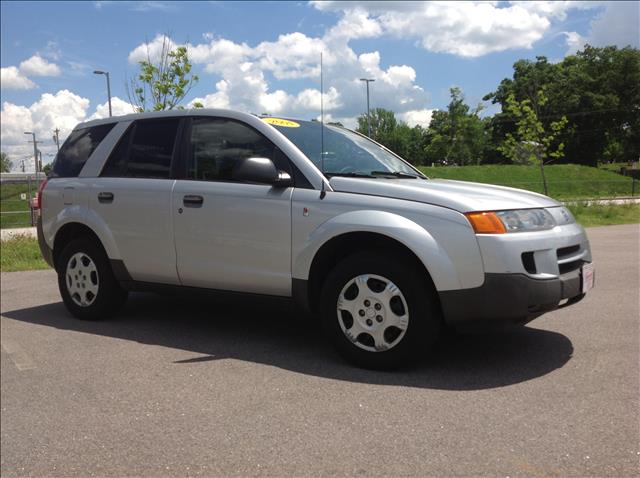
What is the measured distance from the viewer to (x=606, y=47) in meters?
4.37

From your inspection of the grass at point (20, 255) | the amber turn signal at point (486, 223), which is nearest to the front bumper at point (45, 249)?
the amber turn signal at point (486, 223)

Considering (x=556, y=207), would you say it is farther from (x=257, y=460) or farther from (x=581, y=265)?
(x=257, y=460)

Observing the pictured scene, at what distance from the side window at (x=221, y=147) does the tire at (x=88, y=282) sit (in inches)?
52.8

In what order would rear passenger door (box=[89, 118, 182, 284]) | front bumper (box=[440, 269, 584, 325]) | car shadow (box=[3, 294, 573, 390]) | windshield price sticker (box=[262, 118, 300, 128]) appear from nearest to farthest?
front bumper (box=[440, 269, 584, 325]), car shadow (box=[3, 294, 573, 390]), windshield price sticker (box=[262, 118, 300, 128]), rear passenger door (box=[89, 118, 182, 284])

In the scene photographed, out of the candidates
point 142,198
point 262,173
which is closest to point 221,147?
point 262,173

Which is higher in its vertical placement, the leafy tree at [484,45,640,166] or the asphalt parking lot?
the leafy tree at [484,45,640,166]

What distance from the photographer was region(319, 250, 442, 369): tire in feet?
12.0

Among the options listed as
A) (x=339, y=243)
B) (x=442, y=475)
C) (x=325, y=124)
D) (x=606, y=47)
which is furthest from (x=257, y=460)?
(x=606, y=47)

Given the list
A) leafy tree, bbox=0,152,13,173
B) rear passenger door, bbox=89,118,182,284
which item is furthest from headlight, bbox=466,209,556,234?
leafy tree, bbox=0,152,13,173

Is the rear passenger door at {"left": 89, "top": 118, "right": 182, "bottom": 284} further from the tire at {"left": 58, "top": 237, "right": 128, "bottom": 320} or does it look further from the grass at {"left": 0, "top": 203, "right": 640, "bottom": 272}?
the grass at {"left": 0, "top": 203, "right": 640, "bottom": 272}

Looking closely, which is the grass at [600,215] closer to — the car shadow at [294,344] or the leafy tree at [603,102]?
the leafy tree at [603,102]

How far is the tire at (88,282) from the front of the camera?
5.39 m

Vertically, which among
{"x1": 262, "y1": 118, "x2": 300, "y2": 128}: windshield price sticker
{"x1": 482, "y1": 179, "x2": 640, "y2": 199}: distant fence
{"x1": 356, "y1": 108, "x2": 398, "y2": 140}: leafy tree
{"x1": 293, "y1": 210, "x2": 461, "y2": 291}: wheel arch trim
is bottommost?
{"x1": 293, "y1": 210, "x2": 461, "y2": 291}: wheel arch trim

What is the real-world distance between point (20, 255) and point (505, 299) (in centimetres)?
1028
